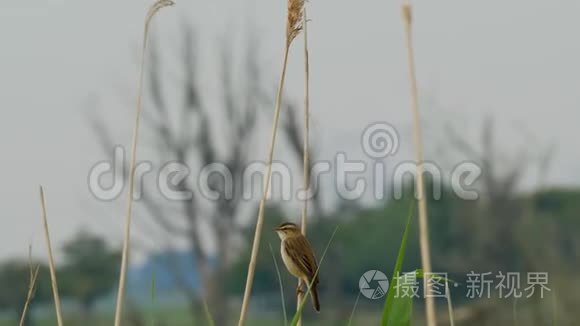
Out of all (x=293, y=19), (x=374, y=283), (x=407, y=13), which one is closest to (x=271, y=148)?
(x=293, y=19)

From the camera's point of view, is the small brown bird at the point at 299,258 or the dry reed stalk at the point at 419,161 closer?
the dry reed stalk at the point at 419,161

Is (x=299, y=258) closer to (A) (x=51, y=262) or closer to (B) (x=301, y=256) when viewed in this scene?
(B) (x=301, y=256)

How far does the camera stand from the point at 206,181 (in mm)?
9820

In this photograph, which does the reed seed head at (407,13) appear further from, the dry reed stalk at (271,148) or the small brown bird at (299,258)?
the small brown bird at (299,258)

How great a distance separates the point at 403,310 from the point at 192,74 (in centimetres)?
955

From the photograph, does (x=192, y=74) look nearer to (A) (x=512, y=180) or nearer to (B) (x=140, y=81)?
(A) (x=512, y=180)

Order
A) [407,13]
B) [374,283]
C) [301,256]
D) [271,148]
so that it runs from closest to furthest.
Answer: [407,13], [271,148], [301,256], [374,283]

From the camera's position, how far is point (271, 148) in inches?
69.0

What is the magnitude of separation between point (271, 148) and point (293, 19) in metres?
0.30

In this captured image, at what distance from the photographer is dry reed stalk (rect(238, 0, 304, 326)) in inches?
67.2

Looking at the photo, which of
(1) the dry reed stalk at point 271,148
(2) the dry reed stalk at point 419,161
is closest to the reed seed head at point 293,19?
(1) the dry reed stalk at point 271,148

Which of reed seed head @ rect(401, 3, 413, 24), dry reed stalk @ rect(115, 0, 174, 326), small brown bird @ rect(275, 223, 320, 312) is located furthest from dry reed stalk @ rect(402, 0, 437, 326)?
small brown bird @ rect(275, 223, 320, 312)

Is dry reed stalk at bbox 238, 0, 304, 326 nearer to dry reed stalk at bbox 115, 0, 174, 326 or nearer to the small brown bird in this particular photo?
dry reed stalk at bbox 115, 0, 174, 326

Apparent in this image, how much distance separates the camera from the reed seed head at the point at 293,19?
1809mm
